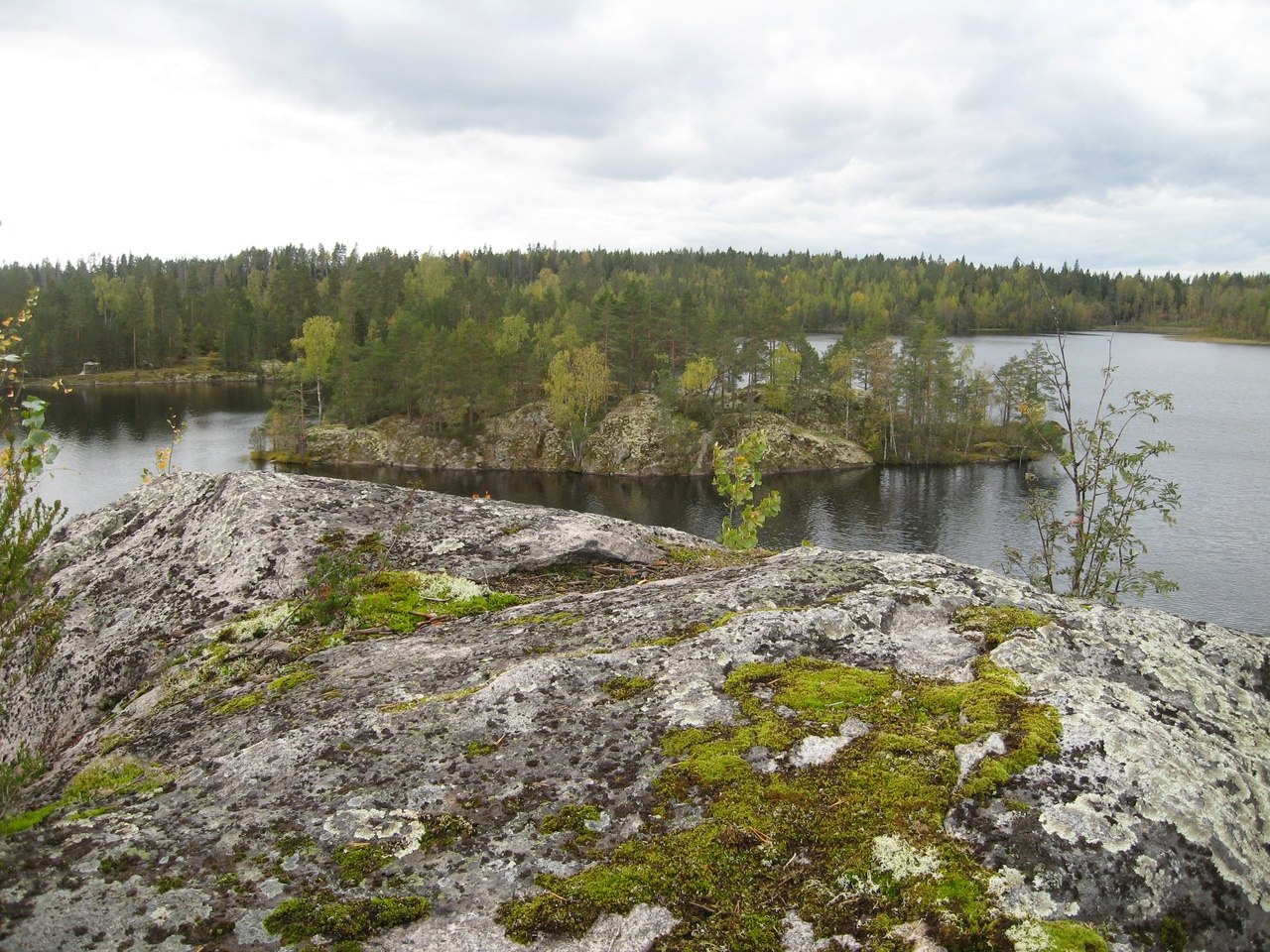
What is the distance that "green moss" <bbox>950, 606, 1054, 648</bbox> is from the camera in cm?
611

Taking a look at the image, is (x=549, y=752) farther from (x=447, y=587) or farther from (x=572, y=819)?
(x=447, y=587)

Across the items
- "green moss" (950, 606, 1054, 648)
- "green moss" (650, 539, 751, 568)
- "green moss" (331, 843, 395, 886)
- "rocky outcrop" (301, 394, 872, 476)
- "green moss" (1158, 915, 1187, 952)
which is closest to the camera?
"green moss" (1158, 915, 1187, 952)

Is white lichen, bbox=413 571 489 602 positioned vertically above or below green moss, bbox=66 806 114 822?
above

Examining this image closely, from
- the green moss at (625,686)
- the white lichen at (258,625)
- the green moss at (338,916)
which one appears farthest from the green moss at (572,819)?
the white lichen at (258,625)

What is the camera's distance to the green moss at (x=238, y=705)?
19.6ft

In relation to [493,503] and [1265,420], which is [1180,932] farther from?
[1265,420]

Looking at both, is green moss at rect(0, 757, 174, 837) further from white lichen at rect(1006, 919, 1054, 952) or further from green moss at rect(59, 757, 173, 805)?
white lichen at rect(1006, 919, 1054, 952)

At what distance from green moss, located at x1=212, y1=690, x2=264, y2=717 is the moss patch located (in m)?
3.22

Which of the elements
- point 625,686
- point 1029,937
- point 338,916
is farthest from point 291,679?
point 1029,937

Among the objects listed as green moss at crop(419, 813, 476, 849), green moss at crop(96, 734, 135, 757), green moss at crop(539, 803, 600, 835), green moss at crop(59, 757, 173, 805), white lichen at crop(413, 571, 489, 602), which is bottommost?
green moss at crop(96, 734, 135, 757)

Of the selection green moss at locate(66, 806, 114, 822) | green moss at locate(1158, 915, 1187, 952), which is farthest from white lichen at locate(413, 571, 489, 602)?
green moss at locate(1158, 915, 1187, 952)

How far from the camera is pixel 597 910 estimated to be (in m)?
3.76

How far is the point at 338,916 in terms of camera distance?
3.71 m

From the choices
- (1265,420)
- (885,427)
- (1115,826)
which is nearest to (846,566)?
(1115,826)
